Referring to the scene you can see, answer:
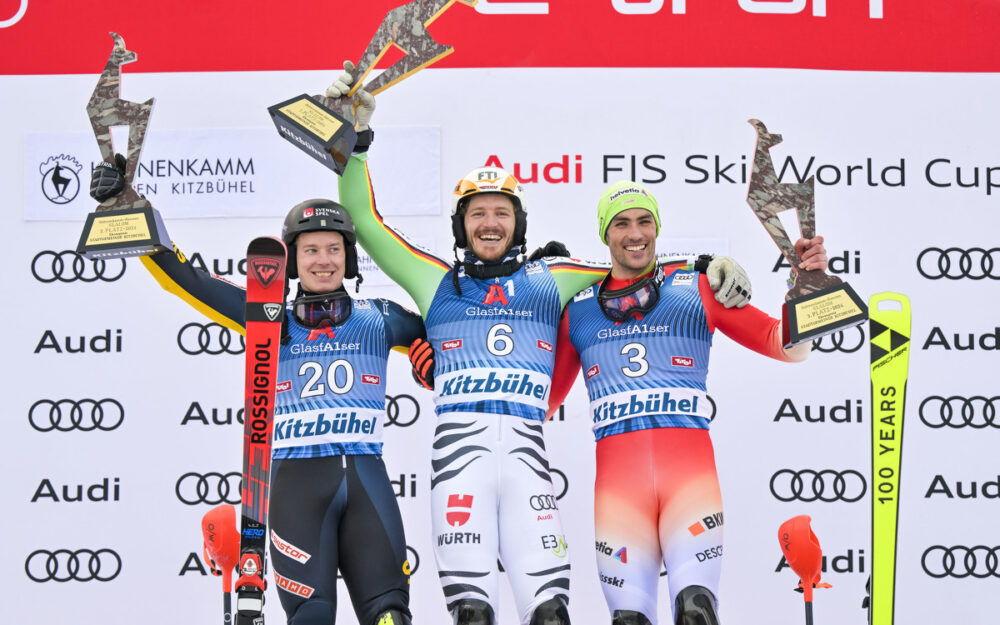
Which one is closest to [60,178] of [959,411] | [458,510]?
[458,510]

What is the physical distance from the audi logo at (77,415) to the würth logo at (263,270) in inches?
93.8

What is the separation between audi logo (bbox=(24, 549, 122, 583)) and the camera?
535 cm

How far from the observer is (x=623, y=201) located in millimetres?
3877

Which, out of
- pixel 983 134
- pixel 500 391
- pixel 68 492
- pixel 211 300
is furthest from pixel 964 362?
pixel 68 492

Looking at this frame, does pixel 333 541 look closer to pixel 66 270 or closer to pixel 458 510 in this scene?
pixel 458 510

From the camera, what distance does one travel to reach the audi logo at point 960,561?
5246mm

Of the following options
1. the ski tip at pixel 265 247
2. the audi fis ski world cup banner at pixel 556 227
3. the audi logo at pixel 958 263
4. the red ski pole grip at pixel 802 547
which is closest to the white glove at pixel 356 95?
the ski tip at pixel 265 247

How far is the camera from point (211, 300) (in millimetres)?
3854

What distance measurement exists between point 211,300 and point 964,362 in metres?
3.99

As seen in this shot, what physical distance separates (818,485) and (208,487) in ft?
11.0

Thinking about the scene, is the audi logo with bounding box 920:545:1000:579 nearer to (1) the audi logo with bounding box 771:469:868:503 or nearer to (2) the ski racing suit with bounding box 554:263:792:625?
(1) the audi logo with bounding box 771:469:868:503

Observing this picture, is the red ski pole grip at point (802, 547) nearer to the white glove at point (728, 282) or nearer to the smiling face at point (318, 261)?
the white glove at point (728, 282)

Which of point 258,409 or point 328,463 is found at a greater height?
point 258,409

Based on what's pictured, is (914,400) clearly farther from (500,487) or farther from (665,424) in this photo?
(500,487)
